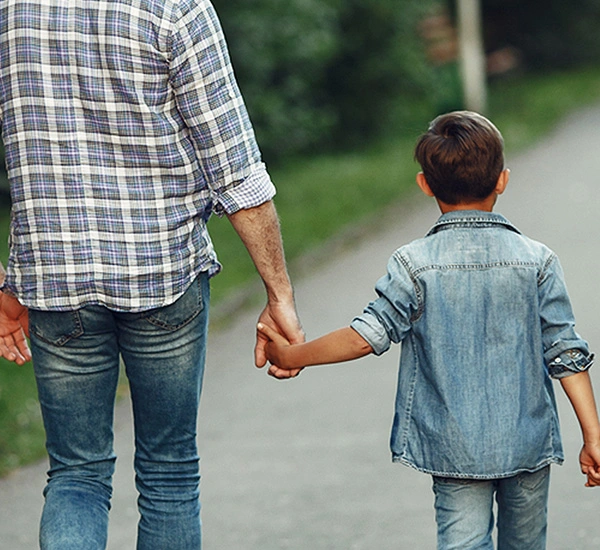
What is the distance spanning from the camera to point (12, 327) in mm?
3637

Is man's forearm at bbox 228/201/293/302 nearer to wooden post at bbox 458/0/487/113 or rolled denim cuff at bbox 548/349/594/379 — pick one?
rolled denim cuff at bbox 548/349/594/379

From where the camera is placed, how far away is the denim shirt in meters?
3.25

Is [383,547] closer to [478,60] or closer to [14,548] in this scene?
[14,548]

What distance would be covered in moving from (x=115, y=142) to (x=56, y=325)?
1.63ft

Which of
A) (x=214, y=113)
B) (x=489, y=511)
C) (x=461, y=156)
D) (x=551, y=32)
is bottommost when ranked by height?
(x=489, y=511)

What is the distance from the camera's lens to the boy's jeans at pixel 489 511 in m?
3.33

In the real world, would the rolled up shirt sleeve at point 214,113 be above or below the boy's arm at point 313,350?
above

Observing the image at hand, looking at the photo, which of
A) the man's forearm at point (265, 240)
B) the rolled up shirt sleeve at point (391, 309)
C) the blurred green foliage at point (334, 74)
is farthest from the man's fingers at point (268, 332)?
the blurred green foliage at point (334, 74)

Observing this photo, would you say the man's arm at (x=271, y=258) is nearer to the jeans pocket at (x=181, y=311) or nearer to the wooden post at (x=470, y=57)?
the jeans pocket at (x=181, y=311)

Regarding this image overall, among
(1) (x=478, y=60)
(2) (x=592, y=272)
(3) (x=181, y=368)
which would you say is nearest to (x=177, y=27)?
(3) (x=181, y=368)

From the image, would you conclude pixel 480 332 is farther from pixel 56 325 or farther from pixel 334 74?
pixel 334 74

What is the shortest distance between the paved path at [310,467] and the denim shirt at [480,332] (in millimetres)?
1295

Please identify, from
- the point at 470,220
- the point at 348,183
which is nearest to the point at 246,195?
the point at 470,220

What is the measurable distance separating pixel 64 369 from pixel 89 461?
0.92ft
